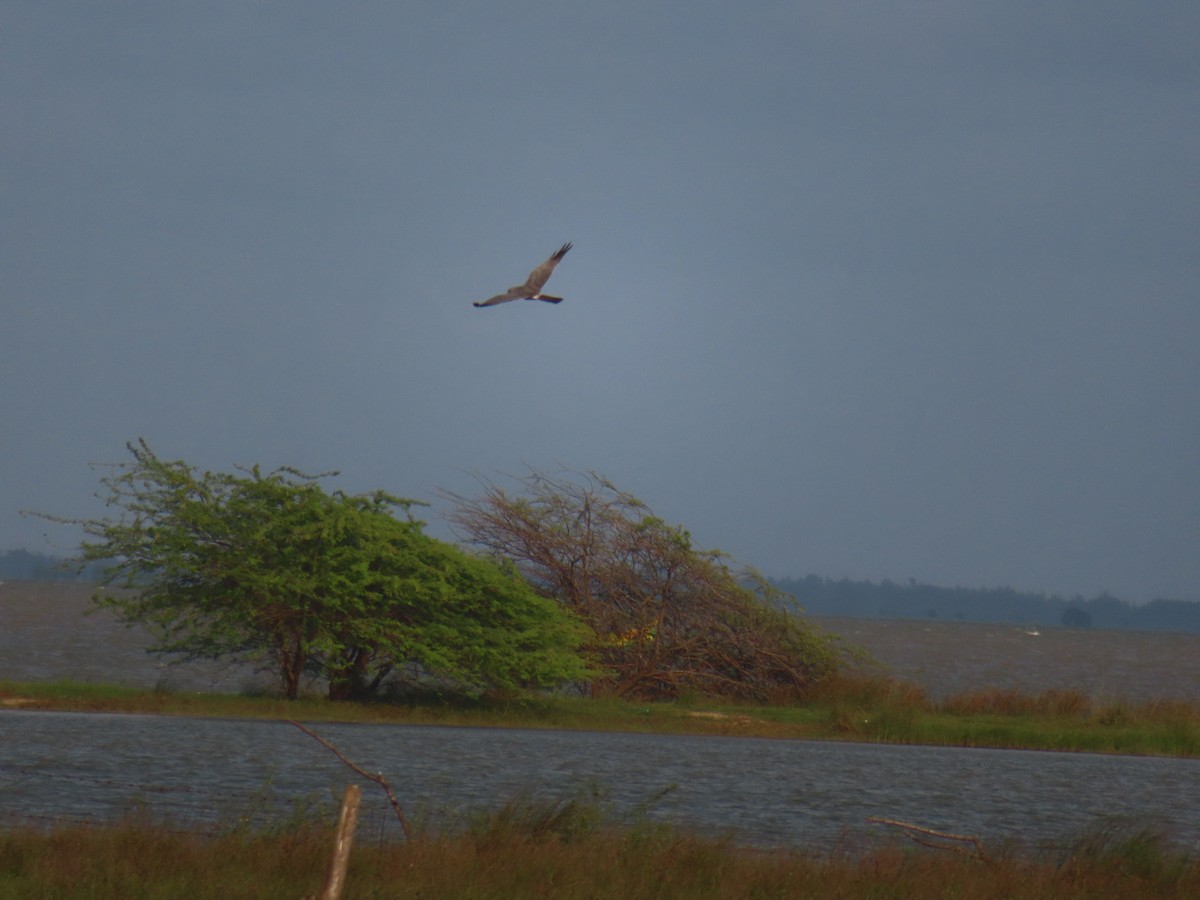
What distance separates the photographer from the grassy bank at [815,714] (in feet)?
97.4

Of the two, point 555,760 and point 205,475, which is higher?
point 205,475

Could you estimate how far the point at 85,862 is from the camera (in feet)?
40.5

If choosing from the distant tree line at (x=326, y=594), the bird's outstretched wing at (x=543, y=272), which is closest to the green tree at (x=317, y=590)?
→ the distant tree line at (x=326, y=594)

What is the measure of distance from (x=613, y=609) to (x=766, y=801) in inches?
626

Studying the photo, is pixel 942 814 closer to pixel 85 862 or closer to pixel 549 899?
pixel 549 899

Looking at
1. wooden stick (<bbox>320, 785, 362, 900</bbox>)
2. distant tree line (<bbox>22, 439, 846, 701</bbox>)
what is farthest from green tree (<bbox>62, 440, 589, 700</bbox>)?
wooden stick (<bbox>320, 785, 362, 900</bbox>)

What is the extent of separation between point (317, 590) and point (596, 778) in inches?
370

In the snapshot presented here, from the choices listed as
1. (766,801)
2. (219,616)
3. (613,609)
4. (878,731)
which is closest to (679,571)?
(613,609)

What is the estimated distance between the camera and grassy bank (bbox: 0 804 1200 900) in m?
12.1

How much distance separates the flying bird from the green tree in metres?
11.9

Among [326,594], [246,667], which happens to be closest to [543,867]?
[326,594]

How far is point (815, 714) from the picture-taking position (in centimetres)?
3472

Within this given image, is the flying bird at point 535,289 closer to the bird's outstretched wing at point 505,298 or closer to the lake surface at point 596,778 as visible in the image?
the bird's outstretched wing at point 505,298

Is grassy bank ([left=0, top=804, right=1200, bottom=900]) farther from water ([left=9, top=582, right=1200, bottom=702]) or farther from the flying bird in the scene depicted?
water ([left=9, top=582, right=1200, bottom=702])
